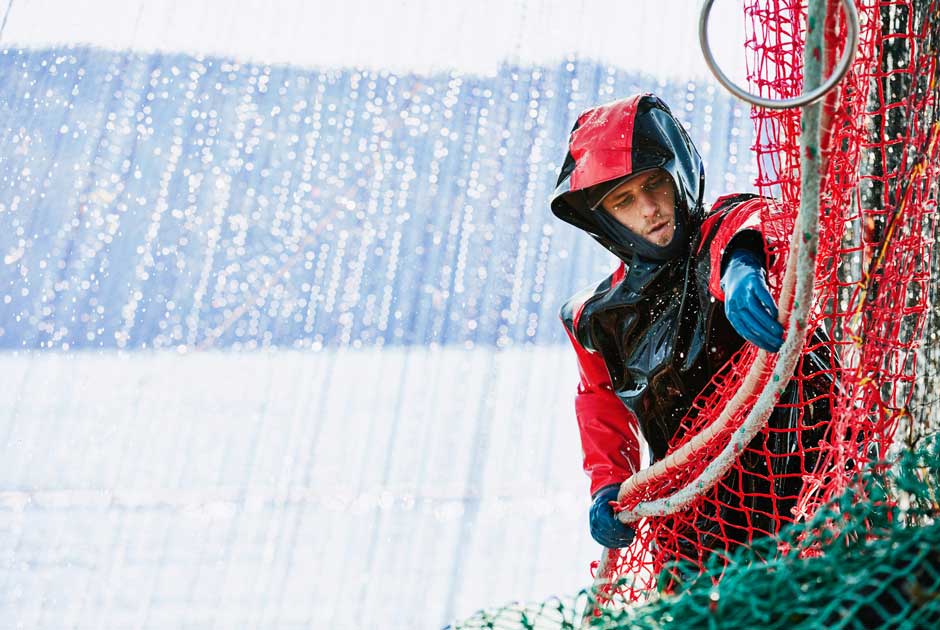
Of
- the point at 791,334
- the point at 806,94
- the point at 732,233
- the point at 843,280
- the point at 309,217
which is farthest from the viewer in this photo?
the point at 309,217

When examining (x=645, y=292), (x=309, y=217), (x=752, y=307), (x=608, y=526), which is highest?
(x=752, y=307)

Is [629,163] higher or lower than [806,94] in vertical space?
lower

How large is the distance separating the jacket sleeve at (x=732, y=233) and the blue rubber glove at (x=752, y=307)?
0.17 feet

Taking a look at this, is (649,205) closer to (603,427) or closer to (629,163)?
(629,163)

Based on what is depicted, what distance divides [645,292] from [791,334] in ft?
1.18

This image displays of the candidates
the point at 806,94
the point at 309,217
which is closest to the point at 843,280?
the point at 806,94

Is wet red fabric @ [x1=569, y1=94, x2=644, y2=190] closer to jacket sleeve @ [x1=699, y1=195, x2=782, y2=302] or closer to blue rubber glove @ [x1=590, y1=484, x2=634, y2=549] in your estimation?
jacket sleeve @ [x1=699, y1=195, x2=782, y2=302]

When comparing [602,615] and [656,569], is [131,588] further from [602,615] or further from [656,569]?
[602,615]

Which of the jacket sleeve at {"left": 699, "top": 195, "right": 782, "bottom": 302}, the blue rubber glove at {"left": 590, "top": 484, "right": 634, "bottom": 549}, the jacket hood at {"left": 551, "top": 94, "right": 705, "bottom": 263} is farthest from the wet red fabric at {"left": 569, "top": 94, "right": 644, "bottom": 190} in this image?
the blue rubber glove at {"left": 590, "top": 484, "right": 634, "bottom": 549}

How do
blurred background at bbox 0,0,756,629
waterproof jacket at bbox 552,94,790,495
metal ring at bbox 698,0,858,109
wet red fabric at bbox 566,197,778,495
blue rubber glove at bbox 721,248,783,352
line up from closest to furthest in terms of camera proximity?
metal ring at bbox 698,0,858,109, blue rubber glove at bbox 721,248,783,352, waterproof jacket at bbox 552,94,790,495, wet red fabric at bbox 566,197,778,495, blurred background at bbox 0,0,756,629

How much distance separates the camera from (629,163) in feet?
4.12

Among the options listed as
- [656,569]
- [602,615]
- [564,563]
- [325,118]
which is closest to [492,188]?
[325,118]

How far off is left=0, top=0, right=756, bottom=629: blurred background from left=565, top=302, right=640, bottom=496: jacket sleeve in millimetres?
2794

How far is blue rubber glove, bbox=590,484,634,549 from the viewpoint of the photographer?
1.30 metres
